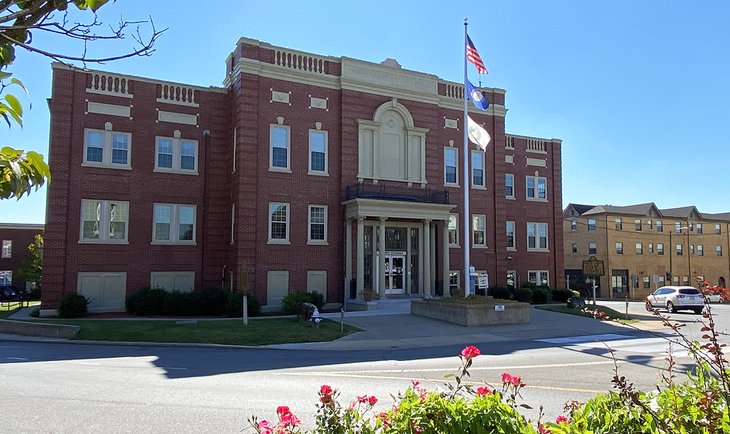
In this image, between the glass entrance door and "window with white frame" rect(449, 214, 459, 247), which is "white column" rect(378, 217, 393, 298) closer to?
the glass entrance door

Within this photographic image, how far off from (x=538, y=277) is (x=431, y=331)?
2000 cm

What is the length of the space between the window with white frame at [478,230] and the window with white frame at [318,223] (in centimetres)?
1021

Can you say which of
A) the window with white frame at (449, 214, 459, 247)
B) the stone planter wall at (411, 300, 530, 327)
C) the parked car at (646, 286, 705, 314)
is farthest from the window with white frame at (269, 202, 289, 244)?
the parked car at (646, 286, 705, 314)

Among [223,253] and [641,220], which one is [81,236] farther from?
[641,220]

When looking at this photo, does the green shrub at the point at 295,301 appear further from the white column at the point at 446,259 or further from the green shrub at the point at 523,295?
the green shrub at the point at 523,295

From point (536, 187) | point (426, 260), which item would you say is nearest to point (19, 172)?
point (426, 260)

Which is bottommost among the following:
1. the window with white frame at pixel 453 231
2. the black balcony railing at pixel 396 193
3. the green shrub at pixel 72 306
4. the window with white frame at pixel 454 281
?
the green shrub at pixel 72 306

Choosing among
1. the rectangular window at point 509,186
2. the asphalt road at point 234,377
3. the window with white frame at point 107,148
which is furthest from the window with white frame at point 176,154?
the rectangular window at point 509,186

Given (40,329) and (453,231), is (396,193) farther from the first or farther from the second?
(40,329)

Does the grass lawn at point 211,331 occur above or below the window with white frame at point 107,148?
below

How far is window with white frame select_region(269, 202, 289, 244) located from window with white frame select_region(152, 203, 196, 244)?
4.27 metres

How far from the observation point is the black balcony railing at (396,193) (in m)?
29.9

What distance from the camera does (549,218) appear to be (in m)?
40.2

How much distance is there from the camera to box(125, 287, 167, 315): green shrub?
26.4 metres
